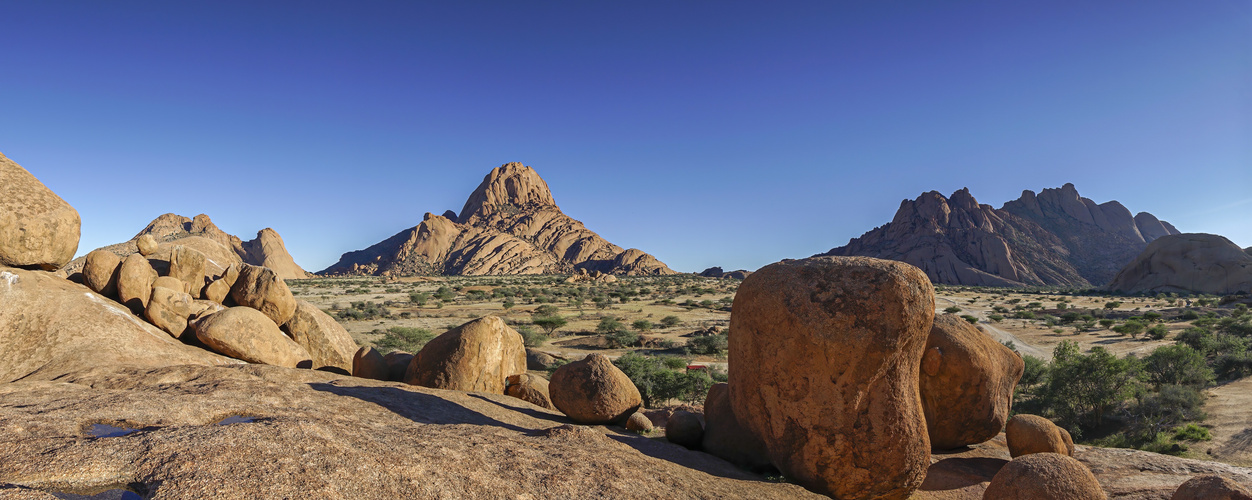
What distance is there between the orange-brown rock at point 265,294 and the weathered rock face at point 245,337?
0.89 metres

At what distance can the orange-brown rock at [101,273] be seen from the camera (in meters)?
11.3

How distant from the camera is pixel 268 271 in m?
13.0

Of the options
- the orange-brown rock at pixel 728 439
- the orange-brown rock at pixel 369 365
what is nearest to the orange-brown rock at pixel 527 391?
the orange-brown rock at pixel 369 365

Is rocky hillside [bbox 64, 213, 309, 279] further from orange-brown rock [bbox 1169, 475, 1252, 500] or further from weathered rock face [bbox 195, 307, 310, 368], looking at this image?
orange-brown rock [bbox 1169, 475, 1252, 500]

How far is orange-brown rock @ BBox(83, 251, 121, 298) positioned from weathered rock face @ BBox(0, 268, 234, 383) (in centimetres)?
37

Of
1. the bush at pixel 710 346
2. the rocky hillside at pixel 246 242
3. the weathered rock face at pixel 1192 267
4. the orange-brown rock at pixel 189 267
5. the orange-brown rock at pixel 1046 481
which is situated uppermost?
the rocky hillside at pixel 246 242

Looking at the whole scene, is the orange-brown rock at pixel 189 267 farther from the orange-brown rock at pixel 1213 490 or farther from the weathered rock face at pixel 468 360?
the orange-brown rock at pixel 1213 490

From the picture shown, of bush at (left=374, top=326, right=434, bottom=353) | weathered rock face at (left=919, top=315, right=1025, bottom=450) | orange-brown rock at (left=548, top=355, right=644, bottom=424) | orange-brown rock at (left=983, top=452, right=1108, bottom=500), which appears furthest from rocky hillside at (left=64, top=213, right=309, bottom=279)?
orange-brown rock at (left=983, top=452, right=1108, bottom=500)

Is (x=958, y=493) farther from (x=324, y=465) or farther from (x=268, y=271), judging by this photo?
(x=268, y=271)

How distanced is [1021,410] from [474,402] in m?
16.9

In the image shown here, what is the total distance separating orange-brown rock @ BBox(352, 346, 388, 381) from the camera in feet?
38.1

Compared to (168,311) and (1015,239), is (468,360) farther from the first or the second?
(1015,239)

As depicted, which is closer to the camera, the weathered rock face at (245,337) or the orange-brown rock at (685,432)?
the orange-brown rock at (685,432)

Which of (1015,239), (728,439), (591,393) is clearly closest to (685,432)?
(728,439)
